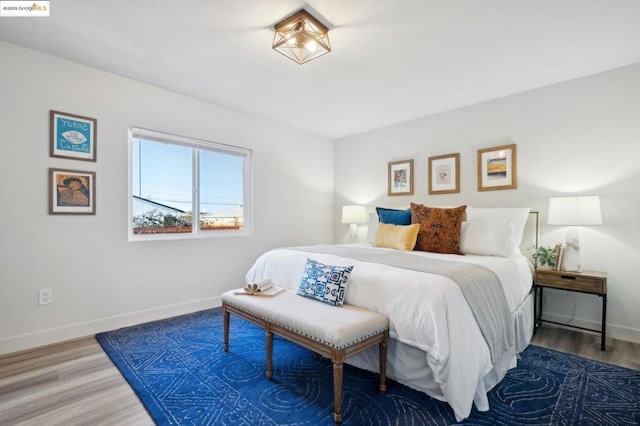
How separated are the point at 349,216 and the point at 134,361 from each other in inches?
121

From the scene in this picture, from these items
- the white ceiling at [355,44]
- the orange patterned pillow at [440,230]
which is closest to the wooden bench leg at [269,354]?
the orange patterned pillow at [440,230]

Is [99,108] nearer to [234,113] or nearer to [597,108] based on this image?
[234,113]

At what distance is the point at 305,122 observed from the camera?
4.29 metres

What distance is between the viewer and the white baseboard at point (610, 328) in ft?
8.73

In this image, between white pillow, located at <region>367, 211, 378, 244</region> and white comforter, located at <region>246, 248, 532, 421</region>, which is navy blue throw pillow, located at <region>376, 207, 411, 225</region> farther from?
white comforter, located at <region>246, 248, 532, 421</region>

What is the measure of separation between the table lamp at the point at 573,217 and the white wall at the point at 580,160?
0.27 meters

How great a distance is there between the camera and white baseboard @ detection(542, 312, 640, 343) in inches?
105

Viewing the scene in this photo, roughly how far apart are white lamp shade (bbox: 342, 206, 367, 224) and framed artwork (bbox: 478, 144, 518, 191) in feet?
5.15

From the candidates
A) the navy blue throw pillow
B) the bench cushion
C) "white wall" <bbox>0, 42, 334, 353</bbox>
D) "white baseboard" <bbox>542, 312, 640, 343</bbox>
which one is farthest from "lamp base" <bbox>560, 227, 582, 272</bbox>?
"white wall" <bbox>0, 42, 334, 353</bbox>

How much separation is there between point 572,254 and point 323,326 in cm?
251

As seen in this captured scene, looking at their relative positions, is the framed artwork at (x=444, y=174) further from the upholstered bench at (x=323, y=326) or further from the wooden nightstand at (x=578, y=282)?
the upholstered bench at (x=323, y=326)

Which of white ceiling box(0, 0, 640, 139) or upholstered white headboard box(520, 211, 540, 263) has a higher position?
white ceiling box(0, 0, 640, 139)

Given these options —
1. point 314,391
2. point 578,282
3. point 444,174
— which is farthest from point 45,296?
point 578,282

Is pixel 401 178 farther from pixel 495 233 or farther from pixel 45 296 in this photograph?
pixel 45 296
